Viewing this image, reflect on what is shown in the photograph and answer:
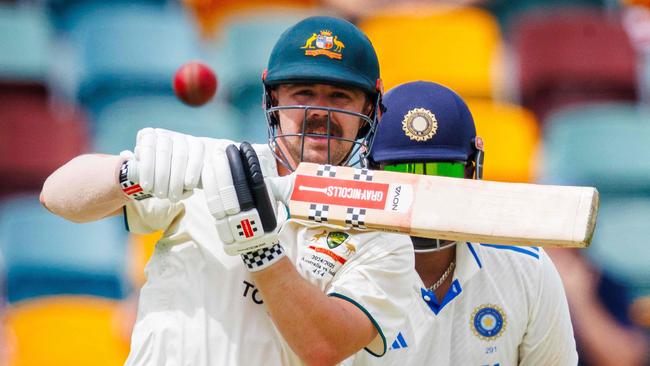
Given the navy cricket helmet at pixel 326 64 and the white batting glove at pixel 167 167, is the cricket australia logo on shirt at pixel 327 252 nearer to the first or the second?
the navy cricket helmet at pixel 326 64

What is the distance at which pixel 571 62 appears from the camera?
5965mm

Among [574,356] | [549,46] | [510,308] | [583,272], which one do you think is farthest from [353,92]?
[549,46]

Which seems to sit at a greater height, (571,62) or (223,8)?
(223,8)

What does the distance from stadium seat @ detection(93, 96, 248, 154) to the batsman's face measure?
3.15 m

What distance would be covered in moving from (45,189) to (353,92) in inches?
25.8

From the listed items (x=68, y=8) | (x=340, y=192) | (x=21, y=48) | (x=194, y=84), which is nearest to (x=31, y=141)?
(x=21, y=48)

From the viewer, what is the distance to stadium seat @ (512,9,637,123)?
5.91 meters

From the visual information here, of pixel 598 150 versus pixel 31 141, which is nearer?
pixel 31 141

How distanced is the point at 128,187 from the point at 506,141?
3874 mm

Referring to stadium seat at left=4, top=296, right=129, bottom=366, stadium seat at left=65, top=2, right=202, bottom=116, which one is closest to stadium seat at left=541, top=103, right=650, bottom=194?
stadium seat at left=65, top=2, right=202, bottom=116

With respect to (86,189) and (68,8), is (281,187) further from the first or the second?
(68,8)

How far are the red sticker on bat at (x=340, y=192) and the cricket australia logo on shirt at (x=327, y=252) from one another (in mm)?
131

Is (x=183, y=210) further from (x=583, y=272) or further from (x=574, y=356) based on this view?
(x=583, y=272)

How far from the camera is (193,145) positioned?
1.83m
